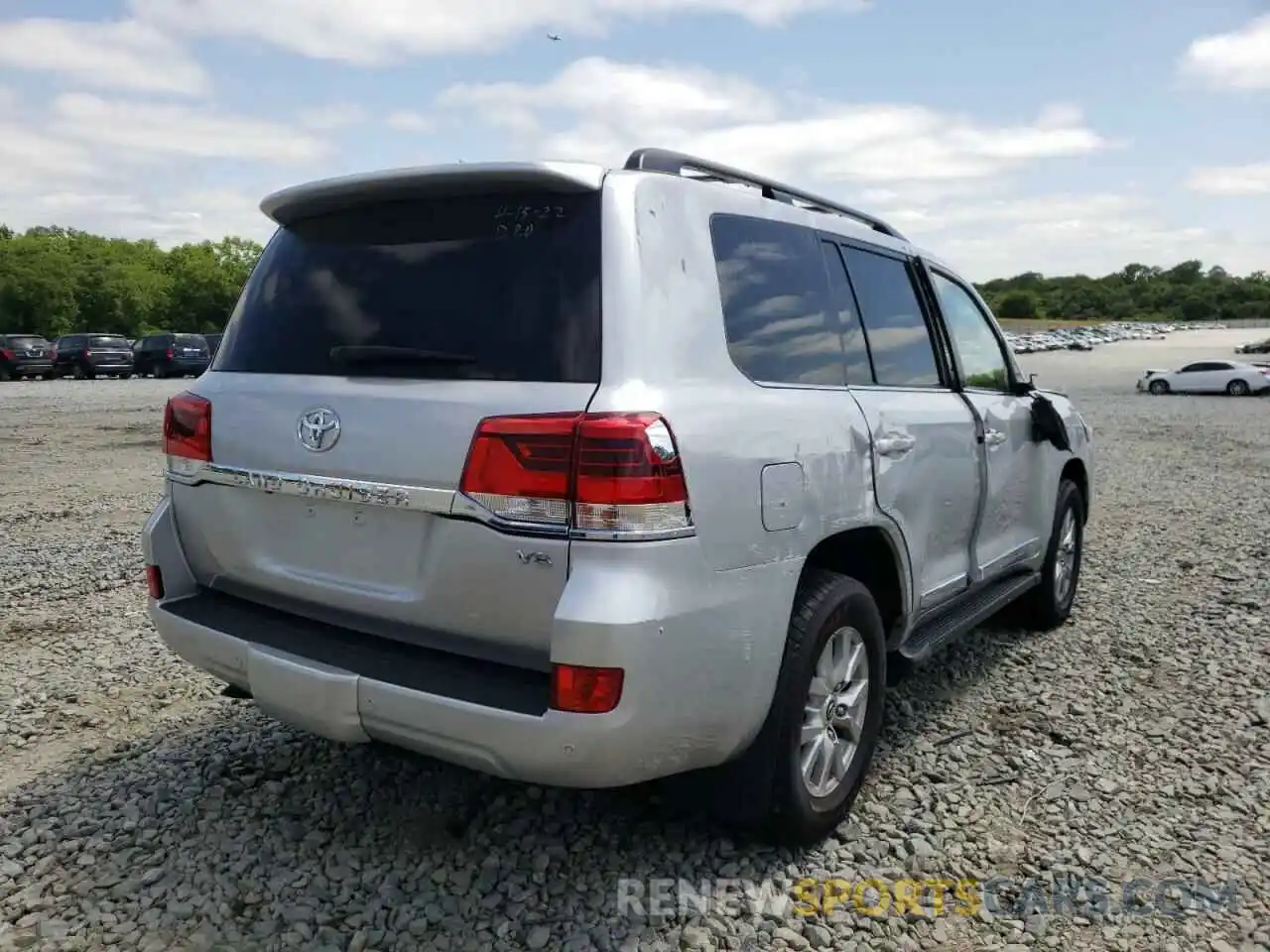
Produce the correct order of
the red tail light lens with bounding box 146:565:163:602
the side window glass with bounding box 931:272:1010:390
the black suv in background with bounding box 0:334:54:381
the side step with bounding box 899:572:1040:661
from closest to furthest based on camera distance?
the red tail light lens with bounding box 146:565:163:602 < the side step with bounding box 899:572:1040:661 < the side window glass with bounding box 931:272:1010:390 < the black suv in background with bounding box 0:334:54:381

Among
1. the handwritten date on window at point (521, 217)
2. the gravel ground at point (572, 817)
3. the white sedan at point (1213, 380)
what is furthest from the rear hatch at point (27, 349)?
the white sedan at point (1213, 380)

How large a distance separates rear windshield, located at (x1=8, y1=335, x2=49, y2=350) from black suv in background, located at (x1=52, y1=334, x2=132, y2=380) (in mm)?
593

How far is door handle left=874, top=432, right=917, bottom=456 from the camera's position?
10.5 feet

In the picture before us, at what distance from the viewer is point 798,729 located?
9.08ft

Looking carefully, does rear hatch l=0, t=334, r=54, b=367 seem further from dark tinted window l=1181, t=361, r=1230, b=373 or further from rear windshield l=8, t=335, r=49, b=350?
dark tinted window l=1181, t=361, r=1230, b=373

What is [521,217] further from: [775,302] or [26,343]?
[26,343]

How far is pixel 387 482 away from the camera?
8.31ft

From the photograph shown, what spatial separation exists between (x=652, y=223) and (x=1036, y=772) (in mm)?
2395

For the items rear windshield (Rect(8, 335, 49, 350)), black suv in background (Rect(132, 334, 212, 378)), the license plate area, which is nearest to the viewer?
the license plate area

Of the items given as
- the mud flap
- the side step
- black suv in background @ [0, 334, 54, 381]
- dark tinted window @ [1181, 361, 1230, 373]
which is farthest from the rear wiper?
dark tinted window @ [1181, 361, 1230, 373]

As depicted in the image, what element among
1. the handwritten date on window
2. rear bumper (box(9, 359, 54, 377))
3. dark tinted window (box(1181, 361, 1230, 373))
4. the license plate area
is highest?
the handwritten date on window

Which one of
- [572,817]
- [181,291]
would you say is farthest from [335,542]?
[181,291]

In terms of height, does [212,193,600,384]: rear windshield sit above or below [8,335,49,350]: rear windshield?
above

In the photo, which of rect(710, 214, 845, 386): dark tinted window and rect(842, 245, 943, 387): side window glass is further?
rect(842, 245, 943, 387): side window glass
